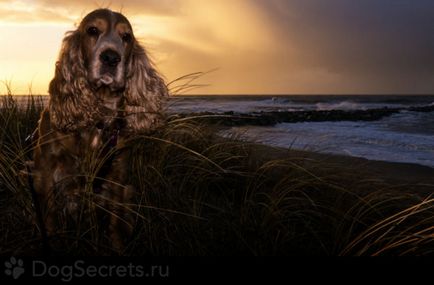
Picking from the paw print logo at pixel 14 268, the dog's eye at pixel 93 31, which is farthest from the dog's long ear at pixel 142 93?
the paw print logo at pixel 14 268

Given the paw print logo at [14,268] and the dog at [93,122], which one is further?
the dog at [93,122]

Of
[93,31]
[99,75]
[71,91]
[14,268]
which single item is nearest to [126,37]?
[93,31]

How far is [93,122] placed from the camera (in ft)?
10.4

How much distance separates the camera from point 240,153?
5.21 m

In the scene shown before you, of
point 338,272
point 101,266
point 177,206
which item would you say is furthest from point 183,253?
point 338,272

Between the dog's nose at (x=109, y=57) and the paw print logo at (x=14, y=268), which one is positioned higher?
the dog's nose at (x=109, y=57)

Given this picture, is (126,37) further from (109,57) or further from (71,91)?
(71,91)

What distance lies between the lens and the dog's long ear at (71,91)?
10.3 ft

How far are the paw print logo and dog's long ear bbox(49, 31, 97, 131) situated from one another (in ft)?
3.87

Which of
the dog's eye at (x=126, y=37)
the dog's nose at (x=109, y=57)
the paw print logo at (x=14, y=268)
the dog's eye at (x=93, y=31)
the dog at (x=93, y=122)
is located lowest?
the paw print logo at (x=14, y=268)

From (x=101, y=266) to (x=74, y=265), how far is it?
11 centimetres

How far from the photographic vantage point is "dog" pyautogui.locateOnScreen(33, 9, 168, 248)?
294 cm

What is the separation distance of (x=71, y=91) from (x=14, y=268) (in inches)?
60.9

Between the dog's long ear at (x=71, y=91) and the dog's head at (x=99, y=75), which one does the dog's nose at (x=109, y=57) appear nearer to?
the dog's head at (x=99, y=75)
